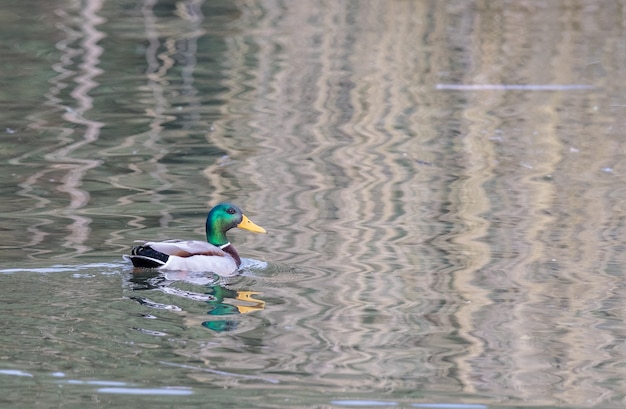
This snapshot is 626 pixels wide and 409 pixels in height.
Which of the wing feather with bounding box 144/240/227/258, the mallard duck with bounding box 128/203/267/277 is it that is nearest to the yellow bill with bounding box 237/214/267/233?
the mallard duck with bounding box 128/203/267/277

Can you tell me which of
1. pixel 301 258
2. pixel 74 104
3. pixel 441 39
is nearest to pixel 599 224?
pixel 301 258

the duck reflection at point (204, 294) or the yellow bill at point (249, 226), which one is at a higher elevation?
the yellow bill at point (249, 226)

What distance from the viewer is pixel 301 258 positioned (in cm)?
927

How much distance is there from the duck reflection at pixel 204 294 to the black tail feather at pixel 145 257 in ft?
0.31

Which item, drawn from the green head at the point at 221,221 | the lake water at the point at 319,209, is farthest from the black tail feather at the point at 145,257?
the green head at the point at 221,221

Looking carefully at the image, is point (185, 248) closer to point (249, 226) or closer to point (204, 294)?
point (204, 294)

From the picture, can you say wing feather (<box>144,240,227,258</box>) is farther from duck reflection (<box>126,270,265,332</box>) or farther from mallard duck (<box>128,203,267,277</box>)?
duck reflection (<box>126,270,265,332</box>)

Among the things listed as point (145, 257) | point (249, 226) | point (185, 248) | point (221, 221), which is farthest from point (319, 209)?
point (145, 257)

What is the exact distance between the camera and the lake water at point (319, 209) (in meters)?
6.86

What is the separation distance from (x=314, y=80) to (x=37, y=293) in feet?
30.8

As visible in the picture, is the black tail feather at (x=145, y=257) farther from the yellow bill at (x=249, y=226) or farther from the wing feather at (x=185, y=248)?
the yellow bill at (x=249, y=226)

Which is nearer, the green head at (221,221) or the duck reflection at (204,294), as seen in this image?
the duck reflection at (204,294)

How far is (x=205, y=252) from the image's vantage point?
29.4 ft

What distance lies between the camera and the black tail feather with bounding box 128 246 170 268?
8.57m
